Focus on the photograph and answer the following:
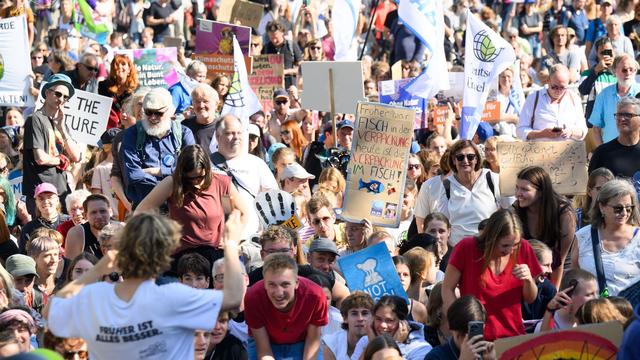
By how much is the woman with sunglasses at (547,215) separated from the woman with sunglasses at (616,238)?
1.42ft

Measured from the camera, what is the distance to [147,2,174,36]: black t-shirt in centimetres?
2178

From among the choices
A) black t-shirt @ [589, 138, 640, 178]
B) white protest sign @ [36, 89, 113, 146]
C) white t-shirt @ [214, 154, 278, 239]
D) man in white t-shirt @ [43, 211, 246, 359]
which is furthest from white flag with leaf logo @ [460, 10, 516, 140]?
man in white t-shirt @ [43, 211, 246, 359]

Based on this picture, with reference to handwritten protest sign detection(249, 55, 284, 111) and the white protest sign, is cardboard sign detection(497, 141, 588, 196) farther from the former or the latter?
handwritten protest sign detection(249, 55, 284, 111)

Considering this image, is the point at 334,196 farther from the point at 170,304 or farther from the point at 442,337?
the point at 170,304

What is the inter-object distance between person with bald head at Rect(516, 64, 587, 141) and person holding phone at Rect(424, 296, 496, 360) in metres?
5.56

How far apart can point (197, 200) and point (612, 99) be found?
5.24m

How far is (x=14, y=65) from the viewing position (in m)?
15.0

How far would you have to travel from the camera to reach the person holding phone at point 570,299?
26.2ft

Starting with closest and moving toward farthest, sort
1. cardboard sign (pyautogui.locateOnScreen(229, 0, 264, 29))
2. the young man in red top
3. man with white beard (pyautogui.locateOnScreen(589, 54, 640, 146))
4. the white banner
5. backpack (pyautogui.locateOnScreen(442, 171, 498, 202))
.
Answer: the young man in red top → backpack (pyautogui.locateOnScreen(442, 171, 498, 202)) → man with white beard (pyautogui.locateOnScreen(589, 54, 640, 146)) → the white banner → cardboard sign (pyautogui.locateOnScreen(229, 0, 264, 29))

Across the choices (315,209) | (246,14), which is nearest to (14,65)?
(246,14)

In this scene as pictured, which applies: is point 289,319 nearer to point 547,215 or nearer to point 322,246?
point 322,246

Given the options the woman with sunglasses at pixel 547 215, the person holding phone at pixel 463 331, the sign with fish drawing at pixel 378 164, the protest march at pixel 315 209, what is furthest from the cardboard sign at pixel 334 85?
the person holding phone at pixel 463 331

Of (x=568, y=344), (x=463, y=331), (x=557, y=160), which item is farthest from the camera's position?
(x=557, y=160)

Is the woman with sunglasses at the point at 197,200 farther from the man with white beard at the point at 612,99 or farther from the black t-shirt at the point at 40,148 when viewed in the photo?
the man with white beard at the point at 612,99
